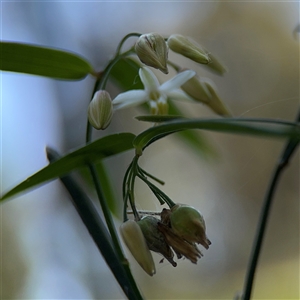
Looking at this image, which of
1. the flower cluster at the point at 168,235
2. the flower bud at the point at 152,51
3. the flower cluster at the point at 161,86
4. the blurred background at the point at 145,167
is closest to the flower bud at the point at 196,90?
the flower cluster at the point at 161,86

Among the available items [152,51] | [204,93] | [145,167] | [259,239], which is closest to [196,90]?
[204,93]

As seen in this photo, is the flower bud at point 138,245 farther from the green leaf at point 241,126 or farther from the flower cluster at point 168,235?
the green leaf at point 241,126

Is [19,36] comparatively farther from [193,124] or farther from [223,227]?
[193,124]

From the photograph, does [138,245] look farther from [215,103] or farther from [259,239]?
[215,103]

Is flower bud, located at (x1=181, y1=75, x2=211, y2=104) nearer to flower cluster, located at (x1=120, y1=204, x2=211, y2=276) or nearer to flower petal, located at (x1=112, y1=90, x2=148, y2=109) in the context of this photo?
flower petal, located at (x1=112, y1=90, x2=148, y2=109)

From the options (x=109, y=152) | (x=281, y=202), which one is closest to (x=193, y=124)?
(x=109, y=152)

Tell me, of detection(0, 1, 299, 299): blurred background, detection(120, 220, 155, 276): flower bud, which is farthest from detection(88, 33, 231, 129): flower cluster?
detection(0, 1, 299, 299): blurred background
